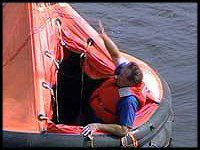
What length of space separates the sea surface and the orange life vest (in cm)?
146

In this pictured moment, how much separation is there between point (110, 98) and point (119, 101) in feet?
0.38

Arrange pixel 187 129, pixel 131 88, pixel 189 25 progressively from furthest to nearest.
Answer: pixel 189 25
pixel 187 129
pixel 131 88

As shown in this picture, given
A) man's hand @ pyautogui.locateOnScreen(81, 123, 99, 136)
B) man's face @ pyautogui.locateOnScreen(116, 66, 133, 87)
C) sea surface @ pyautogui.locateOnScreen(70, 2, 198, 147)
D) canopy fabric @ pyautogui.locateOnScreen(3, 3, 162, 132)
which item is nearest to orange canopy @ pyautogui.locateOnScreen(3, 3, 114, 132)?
canopy fabric @ pyautogui.locateOnScreen(3, 3, 162, 132)

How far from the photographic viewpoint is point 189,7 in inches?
352

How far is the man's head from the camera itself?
14.2 feet

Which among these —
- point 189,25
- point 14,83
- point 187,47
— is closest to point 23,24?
point 14,83

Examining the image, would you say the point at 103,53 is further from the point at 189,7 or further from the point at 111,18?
the point at 189,7

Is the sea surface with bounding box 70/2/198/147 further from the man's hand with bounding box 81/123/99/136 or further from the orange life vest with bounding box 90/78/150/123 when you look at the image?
the man's hand with bounding box 81/123/99/136

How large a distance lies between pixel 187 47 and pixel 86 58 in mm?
2993

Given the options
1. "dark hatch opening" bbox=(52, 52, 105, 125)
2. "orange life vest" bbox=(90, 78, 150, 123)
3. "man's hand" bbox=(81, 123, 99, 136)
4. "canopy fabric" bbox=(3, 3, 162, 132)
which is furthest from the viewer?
"dark hatch opening" bbox=(52, 52, 105, 125)

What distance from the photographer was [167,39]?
7.96 m

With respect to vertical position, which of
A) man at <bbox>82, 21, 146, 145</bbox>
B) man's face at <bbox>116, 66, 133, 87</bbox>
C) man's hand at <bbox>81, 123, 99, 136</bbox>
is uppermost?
man's face at <bbox>116, 66, 133, 87</bbox>

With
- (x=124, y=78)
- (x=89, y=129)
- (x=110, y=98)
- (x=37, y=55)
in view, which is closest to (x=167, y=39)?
(x=110, y=98)

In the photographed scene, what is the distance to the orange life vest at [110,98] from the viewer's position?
4.52 m
